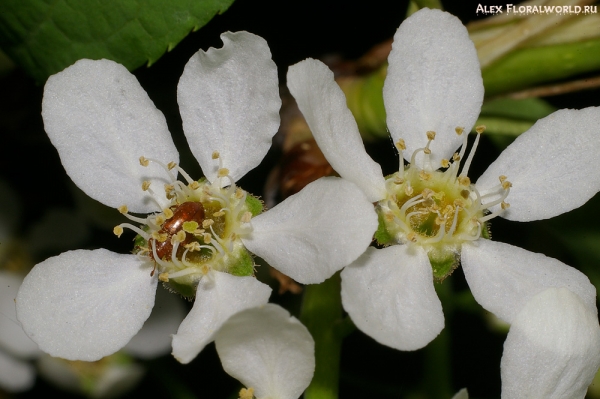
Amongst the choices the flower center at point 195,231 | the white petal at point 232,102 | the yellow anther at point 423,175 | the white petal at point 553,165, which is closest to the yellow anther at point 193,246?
the flower center at point 195,231

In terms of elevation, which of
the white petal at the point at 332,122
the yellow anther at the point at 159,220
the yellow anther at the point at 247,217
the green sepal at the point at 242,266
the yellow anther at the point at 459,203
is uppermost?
the white petal at the point at 332,122

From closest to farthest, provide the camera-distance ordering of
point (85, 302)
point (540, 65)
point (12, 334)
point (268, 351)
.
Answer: point (268, 351)
point (85, 302)
point (540, 65)
point (12, 334)

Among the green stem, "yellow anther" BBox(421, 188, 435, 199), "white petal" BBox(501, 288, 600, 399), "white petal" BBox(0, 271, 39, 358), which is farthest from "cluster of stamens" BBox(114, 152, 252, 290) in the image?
"white petal" BBox(0, 271, 39, 358)


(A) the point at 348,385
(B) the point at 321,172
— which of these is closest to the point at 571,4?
(B) the point at 321,172

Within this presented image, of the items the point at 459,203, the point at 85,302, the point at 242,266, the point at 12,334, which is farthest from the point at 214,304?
the point at 12,334

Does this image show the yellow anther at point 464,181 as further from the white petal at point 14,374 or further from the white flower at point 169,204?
the white petal at point 14,374

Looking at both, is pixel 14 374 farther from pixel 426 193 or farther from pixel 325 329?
pixel 426 193

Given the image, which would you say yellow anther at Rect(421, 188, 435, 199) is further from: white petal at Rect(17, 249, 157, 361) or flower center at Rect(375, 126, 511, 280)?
white petal at Rect(17, 249, 157, 361)

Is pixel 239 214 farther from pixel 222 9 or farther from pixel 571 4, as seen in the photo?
pixel 571 4
